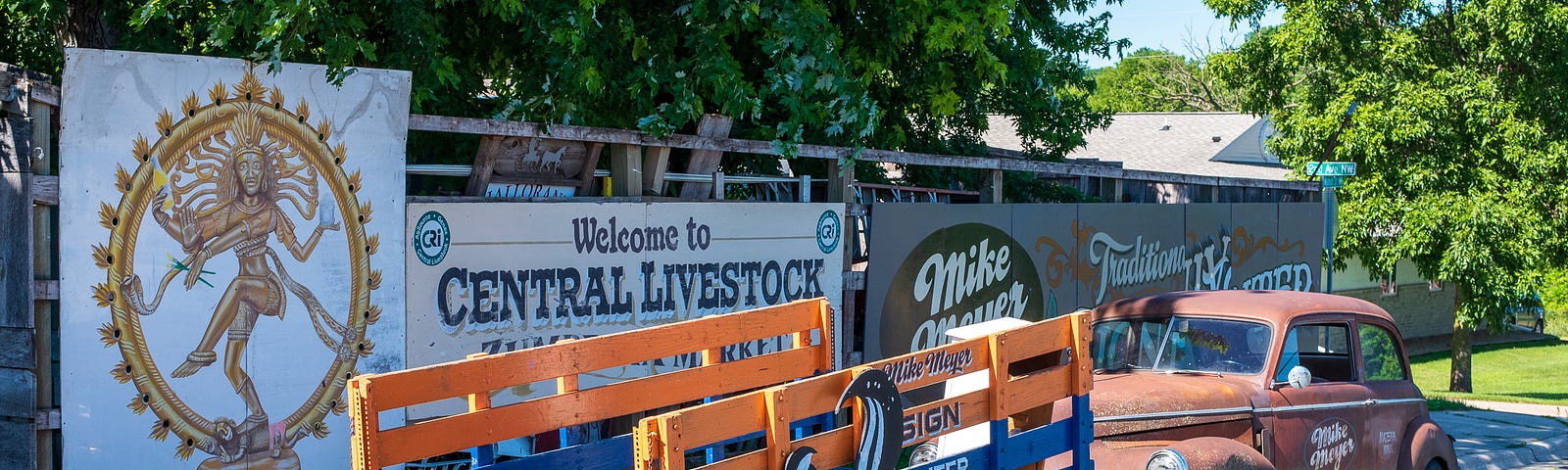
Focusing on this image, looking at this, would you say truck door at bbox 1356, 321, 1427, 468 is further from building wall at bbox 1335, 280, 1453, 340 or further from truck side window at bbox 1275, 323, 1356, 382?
building wall at bbox 1335, 280, 1453, 340

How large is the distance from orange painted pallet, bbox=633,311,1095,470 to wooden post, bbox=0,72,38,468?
2.98 m

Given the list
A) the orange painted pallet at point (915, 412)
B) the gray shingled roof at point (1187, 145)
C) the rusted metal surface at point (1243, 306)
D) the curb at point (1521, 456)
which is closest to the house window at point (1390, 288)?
the gray shingled roof at point (1187, 145)

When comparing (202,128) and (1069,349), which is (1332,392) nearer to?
(1069,349)

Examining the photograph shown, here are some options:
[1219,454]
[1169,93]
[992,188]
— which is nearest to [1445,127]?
[992,188]

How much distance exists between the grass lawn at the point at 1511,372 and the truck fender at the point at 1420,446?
10632 millimetres

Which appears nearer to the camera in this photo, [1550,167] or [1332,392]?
[1332,392]

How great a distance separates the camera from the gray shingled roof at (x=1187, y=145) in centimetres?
2538

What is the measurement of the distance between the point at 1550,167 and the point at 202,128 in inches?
686

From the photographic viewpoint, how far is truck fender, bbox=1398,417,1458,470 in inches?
294

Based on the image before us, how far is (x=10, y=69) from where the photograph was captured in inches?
201

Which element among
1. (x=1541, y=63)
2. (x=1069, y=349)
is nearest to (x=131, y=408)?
(x=1069, y=349)

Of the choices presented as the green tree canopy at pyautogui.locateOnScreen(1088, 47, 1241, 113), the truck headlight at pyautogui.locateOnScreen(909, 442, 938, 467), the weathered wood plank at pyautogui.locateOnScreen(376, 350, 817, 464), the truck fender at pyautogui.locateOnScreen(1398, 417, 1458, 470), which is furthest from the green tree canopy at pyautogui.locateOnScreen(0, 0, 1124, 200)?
the green tree canopy at pyautogui.locateOnScreen(1088, 47, 1241, 113)

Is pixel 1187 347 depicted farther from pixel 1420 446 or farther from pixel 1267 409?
pixel 1420 446

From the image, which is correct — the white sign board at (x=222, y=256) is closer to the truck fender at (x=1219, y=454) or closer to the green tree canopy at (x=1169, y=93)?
the truck fender at (x=1219, y=454)
